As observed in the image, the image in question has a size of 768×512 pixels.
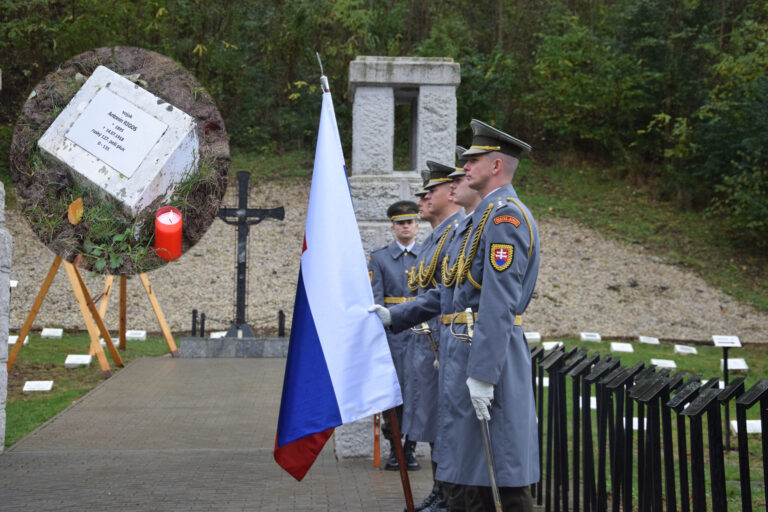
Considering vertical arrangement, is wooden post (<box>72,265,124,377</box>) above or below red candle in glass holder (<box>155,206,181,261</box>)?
below

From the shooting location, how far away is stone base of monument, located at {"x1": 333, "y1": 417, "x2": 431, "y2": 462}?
6.84 m

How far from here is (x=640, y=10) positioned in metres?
26.2

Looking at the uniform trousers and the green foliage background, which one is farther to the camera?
the green foliage background

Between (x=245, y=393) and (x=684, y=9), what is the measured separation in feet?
68.6

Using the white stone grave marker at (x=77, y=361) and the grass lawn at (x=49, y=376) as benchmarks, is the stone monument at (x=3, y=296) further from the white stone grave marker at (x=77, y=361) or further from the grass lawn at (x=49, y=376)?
the white stone grave marker at (x=77, y=361)

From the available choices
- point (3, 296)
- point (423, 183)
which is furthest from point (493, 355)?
point (3, 296)

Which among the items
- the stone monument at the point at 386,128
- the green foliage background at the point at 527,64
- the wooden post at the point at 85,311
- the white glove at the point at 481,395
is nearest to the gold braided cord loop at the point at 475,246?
the white glove at the point at 481,395

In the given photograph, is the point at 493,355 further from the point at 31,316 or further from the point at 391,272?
the point at 31,316

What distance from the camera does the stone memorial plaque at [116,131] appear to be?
6.48 meters

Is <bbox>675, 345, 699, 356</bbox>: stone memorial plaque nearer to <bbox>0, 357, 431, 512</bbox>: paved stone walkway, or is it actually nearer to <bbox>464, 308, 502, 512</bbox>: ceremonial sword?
<bbox>0, 357, 431, 512</bbox>: paved stone walkway

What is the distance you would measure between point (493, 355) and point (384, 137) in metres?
3.62

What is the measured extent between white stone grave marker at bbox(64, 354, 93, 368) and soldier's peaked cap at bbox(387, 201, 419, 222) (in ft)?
24.6

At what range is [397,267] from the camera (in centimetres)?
661

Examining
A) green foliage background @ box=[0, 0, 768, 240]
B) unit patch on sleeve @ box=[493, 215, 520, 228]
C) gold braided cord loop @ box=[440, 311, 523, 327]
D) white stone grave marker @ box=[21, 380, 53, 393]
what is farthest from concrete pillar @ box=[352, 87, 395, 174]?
green foliage background @ box=[0, 0, 768, 240]
